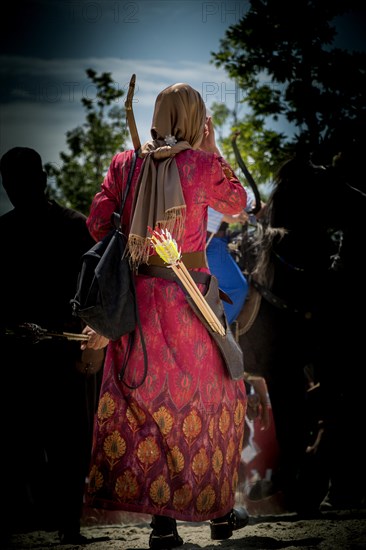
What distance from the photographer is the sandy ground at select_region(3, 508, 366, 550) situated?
3.38 meters

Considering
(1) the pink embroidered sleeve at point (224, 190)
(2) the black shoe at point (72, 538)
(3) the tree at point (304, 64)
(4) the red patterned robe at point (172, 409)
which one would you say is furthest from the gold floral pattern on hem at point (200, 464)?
(3) the tree at point (304, 64)

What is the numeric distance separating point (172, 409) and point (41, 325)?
1.20 m

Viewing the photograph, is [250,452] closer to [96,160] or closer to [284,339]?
[284,339]

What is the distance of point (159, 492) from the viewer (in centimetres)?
317

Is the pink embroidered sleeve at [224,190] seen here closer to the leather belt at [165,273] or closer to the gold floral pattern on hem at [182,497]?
the leather belt at [165,273]

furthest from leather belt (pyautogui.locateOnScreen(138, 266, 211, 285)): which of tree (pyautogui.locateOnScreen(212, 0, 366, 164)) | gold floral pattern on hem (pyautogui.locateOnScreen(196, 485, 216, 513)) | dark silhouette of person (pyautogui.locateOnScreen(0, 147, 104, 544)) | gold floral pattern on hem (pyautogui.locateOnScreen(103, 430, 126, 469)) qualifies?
tree (pyautogui.locateOnScreen(212, 0, 366, 164))

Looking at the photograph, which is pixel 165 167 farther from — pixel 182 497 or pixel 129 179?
pixel 182 497

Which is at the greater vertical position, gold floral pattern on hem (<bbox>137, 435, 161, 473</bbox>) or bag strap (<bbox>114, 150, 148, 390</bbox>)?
bag strap (<bbox>114, 150, 148, 390</bbox>)

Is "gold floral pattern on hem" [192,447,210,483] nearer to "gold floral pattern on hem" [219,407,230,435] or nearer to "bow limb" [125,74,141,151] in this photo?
"gold floral pattern on hem" [219,407,230,435]

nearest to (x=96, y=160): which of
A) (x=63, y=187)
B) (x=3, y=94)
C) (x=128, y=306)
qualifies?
(x=63, y=187)

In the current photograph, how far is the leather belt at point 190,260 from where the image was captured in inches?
130

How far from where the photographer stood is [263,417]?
217 inches

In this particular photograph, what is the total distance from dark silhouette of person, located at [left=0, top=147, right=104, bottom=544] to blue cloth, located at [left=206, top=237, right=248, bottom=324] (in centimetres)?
108

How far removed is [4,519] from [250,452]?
2.30m
